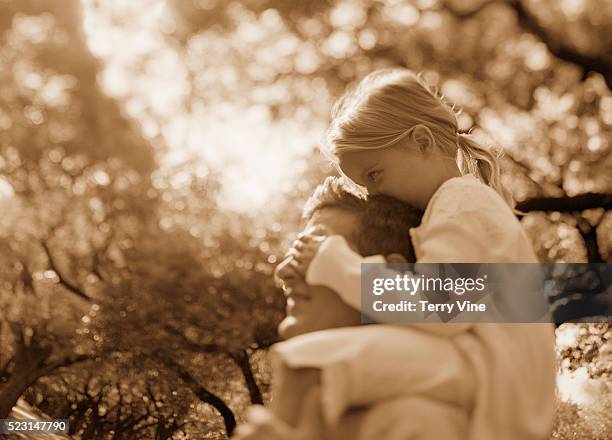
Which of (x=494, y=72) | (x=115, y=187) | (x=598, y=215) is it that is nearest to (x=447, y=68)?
(x=494, y=72)

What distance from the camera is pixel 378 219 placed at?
1899mm

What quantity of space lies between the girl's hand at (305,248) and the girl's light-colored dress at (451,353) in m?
0.08

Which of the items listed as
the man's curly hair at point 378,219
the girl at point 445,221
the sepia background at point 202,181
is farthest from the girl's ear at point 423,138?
the sepia background at point 202,181

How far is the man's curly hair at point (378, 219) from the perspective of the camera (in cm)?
185

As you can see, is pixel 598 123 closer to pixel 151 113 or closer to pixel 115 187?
pixel 151 113

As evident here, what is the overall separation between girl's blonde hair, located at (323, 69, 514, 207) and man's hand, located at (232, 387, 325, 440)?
2.78ft

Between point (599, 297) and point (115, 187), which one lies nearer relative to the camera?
point (599, 297)

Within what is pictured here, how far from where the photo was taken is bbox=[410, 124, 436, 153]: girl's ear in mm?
1955

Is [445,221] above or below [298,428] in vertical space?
above

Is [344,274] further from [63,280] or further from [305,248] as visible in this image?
[63,280]

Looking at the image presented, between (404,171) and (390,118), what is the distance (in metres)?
0.16

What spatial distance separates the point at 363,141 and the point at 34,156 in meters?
11.0

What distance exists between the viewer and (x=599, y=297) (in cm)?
807

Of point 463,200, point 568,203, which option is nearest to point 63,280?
point 568,203
